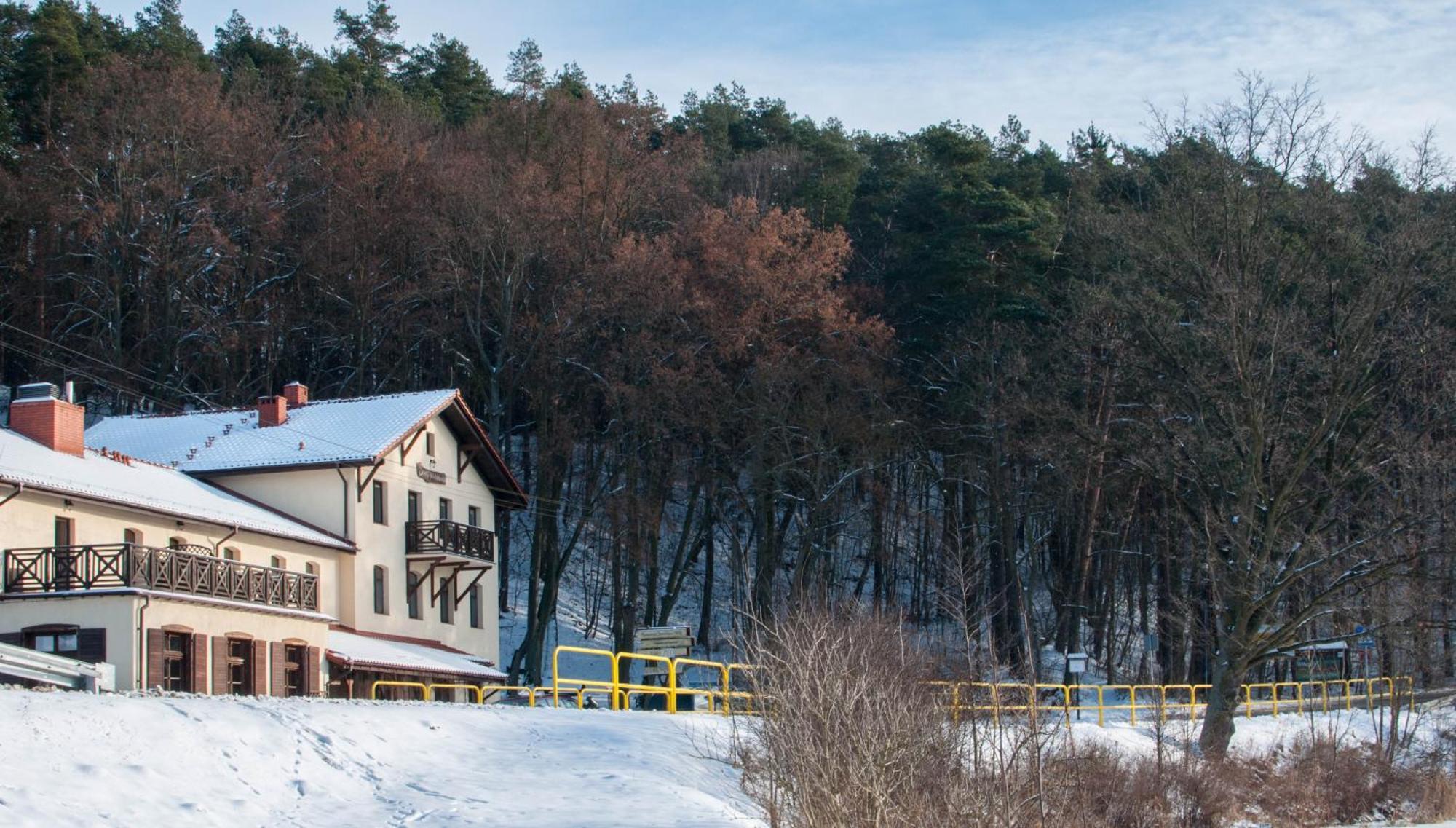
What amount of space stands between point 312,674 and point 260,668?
91.1 inches

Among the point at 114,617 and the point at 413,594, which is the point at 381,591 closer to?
the point at 413,594

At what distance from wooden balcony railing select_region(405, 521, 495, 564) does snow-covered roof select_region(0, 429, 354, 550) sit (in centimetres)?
385

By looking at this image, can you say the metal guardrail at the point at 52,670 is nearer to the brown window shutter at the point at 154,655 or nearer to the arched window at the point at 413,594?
the brown window shutter at the point at 154,655

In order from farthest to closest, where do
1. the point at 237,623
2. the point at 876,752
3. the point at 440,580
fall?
1. the point at 440,580
2. the point at 237,623
3. the point at 876,752

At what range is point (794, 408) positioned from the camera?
51844mm

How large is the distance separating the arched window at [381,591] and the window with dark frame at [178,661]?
32.6 feet

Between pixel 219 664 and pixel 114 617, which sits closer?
pixel 114 617

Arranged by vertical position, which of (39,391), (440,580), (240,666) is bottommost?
(240,666)

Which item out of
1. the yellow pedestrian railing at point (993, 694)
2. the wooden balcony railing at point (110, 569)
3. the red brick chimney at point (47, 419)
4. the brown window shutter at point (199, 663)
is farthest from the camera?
the red brick chimney at point (47, 419)

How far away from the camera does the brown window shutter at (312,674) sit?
35438mm

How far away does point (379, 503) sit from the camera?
42.0m

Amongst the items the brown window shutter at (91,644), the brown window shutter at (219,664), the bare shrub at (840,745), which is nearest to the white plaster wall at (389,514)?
the brown window shutter at (219,664)

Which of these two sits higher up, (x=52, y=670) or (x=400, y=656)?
(x=52, y=670)

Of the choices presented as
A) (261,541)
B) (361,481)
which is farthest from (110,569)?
(361,481)
